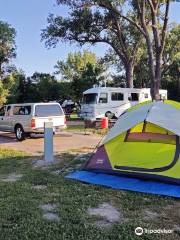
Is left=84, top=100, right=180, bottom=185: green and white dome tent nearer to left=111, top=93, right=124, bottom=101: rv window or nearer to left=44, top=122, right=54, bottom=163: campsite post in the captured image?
left=44, top=122, right=54, bottom=163: campsite post

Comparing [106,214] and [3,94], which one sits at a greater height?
[3,94]

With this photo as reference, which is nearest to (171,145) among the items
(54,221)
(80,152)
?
(54,221)

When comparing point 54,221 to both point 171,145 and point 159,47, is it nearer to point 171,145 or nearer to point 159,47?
point 171,145

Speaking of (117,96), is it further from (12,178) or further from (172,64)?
(12,178)

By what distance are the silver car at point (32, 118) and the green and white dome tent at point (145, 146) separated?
8.74 metres

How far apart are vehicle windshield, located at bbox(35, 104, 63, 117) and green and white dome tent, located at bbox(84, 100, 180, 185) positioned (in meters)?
8.97

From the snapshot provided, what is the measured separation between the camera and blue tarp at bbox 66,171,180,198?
7.41 metres

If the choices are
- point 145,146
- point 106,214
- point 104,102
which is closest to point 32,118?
point 145,146

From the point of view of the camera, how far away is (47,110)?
18.1 meters

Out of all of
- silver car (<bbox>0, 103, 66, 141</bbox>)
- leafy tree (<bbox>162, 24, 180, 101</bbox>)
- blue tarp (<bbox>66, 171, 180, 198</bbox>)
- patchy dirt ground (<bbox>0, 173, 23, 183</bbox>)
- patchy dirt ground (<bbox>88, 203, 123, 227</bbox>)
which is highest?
leafy tree (<bbox>162, 24, 180, 101</bbox>)

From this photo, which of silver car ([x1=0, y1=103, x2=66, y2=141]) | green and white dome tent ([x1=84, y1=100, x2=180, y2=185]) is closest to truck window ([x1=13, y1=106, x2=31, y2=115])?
silver car ([x1=0, y1=103, x2=66, y2=141])

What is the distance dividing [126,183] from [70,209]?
6.37 feet

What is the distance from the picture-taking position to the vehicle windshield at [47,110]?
58.7 ft

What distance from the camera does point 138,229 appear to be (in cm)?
552
